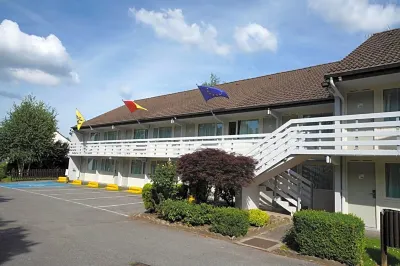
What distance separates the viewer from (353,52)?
1284cm

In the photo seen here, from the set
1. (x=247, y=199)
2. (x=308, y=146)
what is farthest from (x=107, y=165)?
(x=308, y=146)

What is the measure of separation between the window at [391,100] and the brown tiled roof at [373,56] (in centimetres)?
134

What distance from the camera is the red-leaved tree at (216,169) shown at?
10672 millimetres

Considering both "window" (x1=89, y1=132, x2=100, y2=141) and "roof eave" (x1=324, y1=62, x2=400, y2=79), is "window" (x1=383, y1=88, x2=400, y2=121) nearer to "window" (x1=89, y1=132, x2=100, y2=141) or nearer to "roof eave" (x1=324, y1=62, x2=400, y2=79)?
"roof eave" (x1=324, y1=62, x2=400, y2=79)

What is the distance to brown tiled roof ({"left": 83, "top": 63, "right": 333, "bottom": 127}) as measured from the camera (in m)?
15.9

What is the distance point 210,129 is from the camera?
2061 cm

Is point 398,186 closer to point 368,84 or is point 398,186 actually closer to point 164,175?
point 368,84

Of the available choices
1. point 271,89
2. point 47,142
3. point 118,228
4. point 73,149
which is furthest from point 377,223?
point 47,142

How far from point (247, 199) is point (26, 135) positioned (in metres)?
28.8

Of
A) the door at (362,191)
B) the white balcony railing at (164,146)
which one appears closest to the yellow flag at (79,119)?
the white balcony railing at (164,146)

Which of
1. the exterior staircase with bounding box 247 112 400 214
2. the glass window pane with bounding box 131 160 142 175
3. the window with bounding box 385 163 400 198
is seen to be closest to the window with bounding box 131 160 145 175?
the glass window pane with bounding box 131 160 142 175

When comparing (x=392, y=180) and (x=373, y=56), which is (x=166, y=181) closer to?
(x=392, y=180)

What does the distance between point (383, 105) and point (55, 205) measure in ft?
51.2

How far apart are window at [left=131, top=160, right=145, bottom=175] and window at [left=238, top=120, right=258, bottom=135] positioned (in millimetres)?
9967
